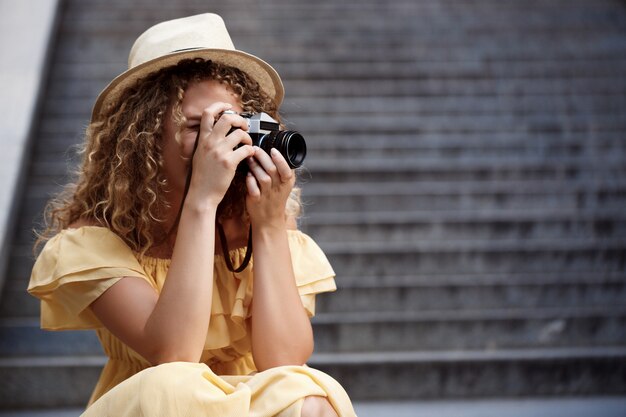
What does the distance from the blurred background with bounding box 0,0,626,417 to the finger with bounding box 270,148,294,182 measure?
4.01 ft

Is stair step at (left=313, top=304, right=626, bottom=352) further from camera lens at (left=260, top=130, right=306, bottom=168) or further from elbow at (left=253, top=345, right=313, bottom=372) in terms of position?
camera lens at (left=260, top=130, right=306, bottom=168)

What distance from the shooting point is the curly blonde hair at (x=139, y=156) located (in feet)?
5.85

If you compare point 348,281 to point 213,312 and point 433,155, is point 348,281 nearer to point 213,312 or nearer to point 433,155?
point 433,155

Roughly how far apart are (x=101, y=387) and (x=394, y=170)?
2.48 meters

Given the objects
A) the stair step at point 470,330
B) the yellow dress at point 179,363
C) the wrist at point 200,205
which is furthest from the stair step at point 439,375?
the wrist at point 200,205

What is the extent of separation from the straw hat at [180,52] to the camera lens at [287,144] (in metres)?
A: 0.20

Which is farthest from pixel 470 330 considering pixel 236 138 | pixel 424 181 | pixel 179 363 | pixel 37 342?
pixel 179 363

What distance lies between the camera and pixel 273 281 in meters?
1.75

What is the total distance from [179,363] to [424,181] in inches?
110

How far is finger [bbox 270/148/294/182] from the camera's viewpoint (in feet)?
5.63

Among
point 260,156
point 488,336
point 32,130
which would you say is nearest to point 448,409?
point 488,336

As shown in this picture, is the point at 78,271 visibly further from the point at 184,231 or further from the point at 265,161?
the point at 265,161

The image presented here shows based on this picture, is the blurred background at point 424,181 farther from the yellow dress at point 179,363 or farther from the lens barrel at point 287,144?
the lens barrel at point 287,144

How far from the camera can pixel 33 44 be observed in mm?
4500
